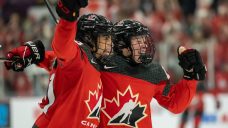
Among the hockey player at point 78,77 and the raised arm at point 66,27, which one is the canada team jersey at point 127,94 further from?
the raised arm at point 66,27

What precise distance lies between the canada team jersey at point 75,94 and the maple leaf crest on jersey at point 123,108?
210 millimetres

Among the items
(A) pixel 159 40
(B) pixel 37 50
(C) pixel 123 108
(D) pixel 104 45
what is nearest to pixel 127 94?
(C) pixel 123 108

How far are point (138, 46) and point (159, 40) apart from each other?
5.25 metres

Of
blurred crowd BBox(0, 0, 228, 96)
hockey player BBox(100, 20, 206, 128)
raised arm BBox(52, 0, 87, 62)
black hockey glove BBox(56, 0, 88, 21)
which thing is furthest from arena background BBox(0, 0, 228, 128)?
black hockey glove BBox(56, 0, 88, 21)

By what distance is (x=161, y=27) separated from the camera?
9586 millimetres

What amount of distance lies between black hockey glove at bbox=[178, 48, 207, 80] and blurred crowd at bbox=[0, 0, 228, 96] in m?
4.10

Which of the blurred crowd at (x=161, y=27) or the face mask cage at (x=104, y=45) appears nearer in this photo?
the face mask cage at (x=104, y=45)

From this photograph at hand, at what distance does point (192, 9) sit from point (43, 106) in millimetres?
6533

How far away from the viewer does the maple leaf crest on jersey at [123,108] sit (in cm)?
416

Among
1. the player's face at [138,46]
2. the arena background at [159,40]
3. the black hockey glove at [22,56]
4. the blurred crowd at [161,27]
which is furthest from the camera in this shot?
the blurred crowd at [161,27]

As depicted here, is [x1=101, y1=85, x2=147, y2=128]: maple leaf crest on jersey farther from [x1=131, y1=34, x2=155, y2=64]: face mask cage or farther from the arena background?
the arena background

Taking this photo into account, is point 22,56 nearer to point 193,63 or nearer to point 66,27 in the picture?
point 66,27

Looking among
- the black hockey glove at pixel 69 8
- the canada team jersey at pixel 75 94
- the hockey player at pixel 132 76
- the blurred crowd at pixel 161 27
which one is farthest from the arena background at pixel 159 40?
the black hockey glove at pixel 69 8

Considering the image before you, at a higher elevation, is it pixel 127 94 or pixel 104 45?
pixel 104 45
